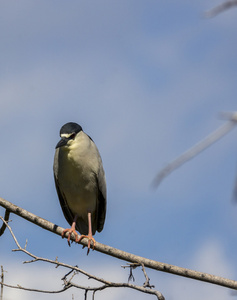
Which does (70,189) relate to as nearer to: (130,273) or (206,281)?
(130,273)

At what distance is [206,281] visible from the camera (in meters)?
3.73

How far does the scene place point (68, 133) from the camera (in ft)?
17.9

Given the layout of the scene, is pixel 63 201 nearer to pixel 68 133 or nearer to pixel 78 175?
pixel 78 175

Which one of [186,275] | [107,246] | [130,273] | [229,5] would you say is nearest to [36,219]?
[107,246]

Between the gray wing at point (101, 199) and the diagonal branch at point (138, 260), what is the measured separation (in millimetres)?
1177

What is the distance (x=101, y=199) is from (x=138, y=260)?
1.85m

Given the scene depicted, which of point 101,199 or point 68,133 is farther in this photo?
point 101,199

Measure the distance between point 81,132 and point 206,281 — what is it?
2583 mm

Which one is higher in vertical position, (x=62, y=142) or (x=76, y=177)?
(x=62, y=142)

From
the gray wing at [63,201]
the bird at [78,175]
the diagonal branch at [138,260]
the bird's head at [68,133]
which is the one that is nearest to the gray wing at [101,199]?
the bird at [78,175]

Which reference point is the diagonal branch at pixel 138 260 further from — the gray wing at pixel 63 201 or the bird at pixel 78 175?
the gray wing at pixel 63 201

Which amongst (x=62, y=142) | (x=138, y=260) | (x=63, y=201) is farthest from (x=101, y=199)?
(x=138, y=260)

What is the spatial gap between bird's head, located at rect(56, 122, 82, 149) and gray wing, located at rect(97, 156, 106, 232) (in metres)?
0.50

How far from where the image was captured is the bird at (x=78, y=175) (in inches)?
213
